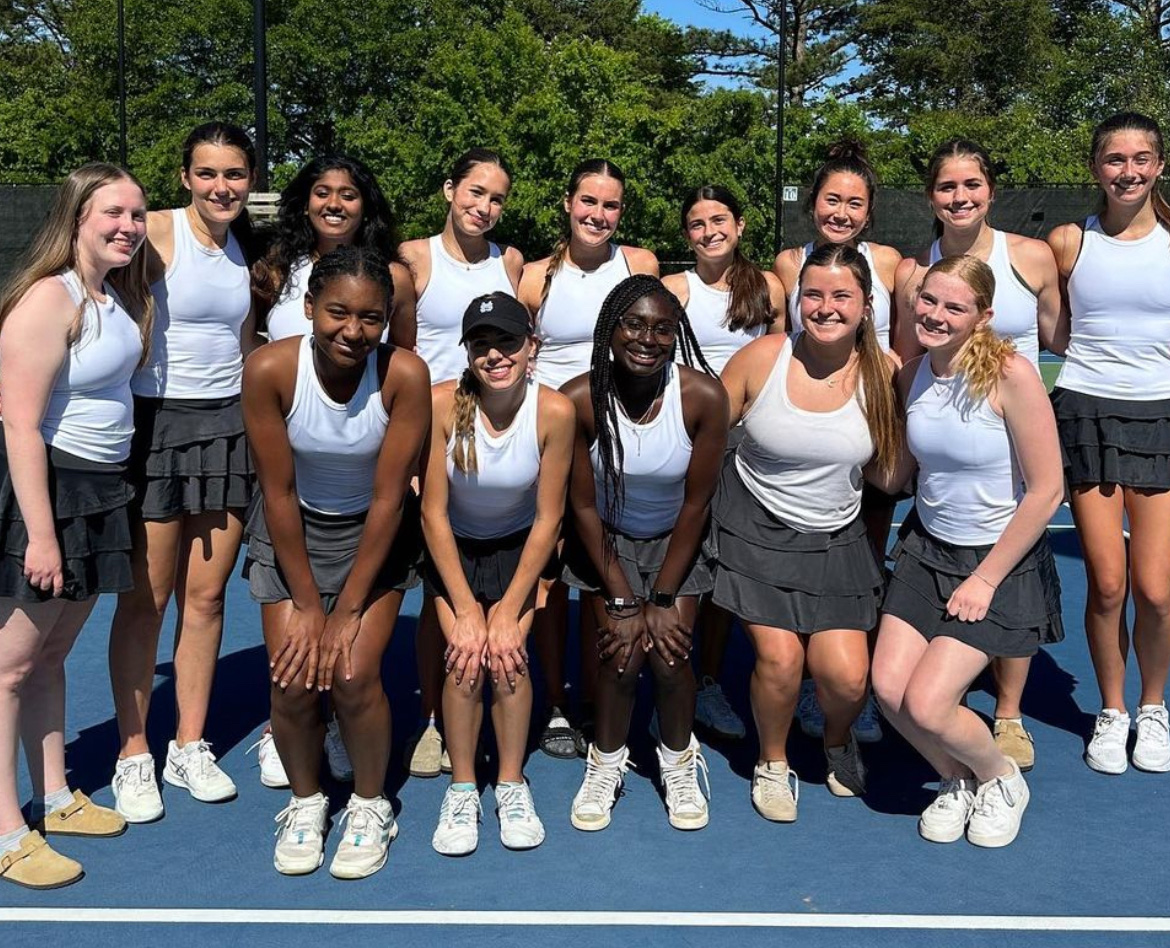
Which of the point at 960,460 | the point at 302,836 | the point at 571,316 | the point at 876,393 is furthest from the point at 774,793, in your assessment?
the point at 571,316

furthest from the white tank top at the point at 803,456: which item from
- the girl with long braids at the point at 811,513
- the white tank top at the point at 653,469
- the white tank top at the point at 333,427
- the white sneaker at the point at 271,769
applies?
the white sneaker at the point at 271,769

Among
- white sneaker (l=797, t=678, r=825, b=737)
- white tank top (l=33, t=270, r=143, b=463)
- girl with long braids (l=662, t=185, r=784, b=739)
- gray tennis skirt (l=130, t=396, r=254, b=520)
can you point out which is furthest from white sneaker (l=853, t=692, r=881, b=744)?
white tank top (l=33, t=270, r=143, b=463)

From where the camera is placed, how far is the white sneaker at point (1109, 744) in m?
4.35

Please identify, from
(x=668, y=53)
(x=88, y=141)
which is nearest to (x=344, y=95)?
(x=88, y=141)

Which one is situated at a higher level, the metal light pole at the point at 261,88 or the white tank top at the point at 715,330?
the metal light pole at the point at 261,88

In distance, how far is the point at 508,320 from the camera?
12.3ft

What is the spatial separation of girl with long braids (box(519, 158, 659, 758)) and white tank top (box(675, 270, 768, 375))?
0.79 ft

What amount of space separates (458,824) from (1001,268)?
97.8 inches

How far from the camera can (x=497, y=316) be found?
376 cm

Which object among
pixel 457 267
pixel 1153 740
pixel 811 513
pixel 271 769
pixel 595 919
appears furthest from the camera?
pixel 457 267

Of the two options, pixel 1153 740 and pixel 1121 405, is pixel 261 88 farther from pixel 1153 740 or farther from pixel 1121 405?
pixel 1153 740

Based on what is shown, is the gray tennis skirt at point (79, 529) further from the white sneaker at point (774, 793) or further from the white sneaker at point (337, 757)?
the white sneaker at point (774, 793)

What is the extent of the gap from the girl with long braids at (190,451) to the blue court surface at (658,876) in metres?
0.27

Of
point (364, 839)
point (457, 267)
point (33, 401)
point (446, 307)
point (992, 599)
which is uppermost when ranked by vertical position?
point (457, 267)
